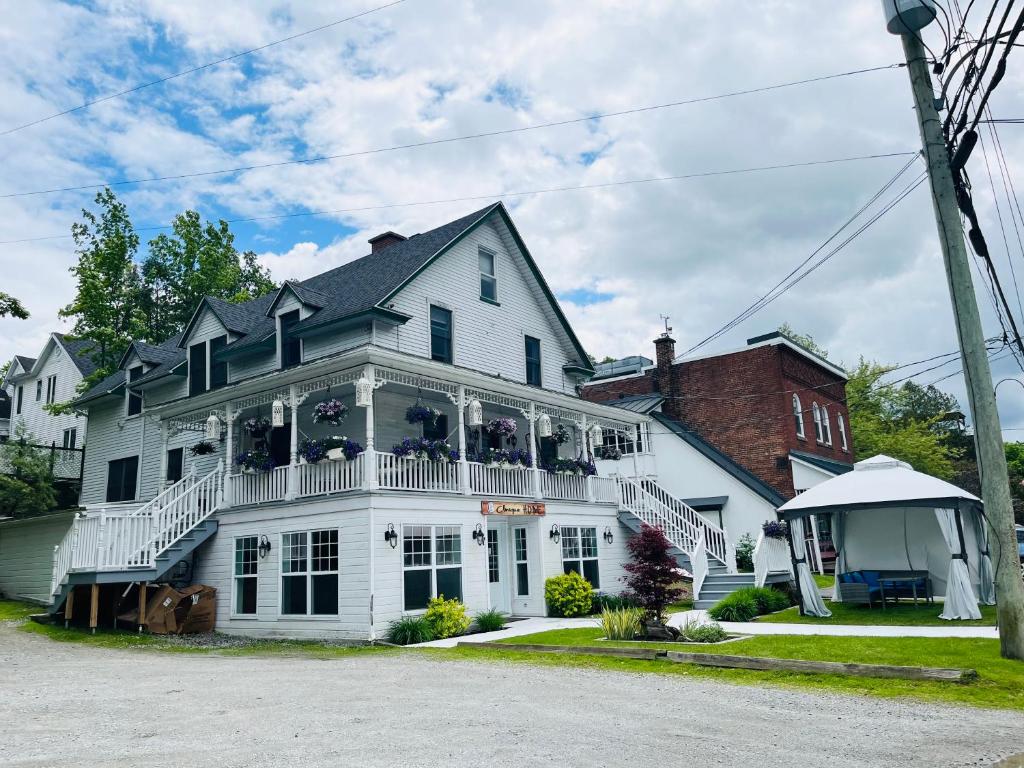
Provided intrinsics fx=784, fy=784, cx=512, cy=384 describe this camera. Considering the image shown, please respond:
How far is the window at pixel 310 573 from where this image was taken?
16.3 m

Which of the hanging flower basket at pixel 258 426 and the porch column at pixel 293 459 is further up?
the hanging flower basket at pixel 258 426

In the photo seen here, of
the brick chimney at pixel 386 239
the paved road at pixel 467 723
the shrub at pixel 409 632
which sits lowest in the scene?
the paved road at pixel 467 723

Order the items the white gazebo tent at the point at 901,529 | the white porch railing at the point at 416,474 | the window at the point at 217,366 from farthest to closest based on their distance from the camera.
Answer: the window at the point at 217,366, the white porch railing at the point at 416,474, the white gazebo tent at the point at 901,529

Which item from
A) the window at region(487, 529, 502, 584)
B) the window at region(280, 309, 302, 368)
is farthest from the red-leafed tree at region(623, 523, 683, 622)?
the window at region(280, 309, 302, 368)

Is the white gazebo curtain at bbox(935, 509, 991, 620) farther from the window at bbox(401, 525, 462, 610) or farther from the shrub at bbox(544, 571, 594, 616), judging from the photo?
the window at bbox(401, 525, 462, 610)

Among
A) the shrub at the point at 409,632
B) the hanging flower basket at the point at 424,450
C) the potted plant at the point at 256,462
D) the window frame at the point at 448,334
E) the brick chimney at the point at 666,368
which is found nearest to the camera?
the shrub at the point at 409,632

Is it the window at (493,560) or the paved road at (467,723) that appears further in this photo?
the window at (493,560)

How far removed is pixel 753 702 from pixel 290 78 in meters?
13.2

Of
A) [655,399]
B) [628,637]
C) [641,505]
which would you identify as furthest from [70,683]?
[655,399]

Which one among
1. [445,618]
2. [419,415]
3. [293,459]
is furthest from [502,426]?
[445,618]

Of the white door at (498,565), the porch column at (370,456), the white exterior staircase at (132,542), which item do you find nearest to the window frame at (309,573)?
the porch column at (370,456)

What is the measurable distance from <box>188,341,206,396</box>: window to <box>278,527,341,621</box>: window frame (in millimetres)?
8999

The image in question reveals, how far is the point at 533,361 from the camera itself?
2517cm

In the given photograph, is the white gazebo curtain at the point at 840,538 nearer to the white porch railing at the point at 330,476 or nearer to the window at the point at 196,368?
the white porch railing at the point at 330,476
